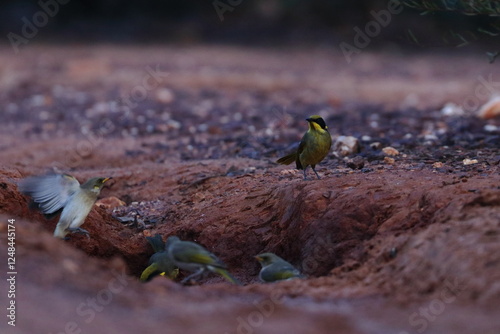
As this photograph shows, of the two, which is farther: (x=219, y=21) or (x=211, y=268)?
(x=219, y=21)

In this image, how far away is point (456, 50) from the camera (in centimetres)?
2083

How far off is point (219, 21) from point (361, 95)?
9.47 m

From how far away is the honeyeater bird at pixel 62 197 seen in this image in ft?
19.6

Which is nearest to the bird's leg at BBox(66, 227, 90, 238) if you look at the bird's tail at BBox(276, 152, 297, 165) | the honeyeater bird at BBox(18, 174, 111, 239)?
the honeyeater bird at BBox(18, 174, 111, 239)

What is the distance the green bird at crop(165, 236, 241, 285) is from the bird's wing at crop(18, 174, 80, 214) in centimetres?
97

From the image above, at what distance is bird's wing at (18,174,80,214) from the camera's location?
5965 millimetres

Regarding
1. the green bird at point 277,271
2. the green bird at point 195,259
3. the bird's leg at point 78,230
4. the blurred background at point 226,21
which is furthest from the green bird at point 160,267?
the blurred background at point 226,21

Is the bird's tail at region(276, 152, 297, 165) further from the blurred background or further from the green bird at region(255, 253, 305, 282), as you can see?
the blurred background

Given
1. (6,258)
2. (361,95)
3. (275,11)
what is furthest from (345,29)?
(6,258)

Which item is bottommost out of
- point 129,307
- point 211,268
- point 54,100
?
point 54,100

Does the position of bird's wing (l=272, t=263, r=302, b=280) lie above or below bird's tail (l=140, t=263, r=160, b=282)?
above

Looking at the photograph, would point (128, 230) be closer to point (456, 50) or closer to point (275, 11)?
point (456, 50)

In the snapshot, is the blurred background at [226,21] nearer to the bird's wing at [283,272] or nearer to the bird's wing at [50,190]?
the bird's wing at [50,190]

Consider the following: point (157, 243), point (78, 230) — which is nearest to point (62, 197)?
point (78, 230)
